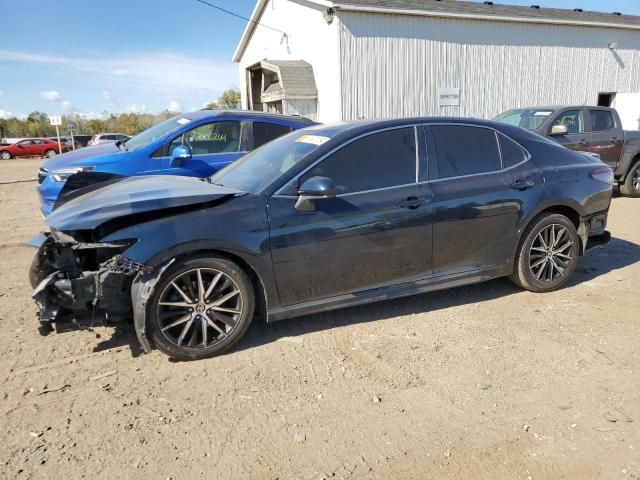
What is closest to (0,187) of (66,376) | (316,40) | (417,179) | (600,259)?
(316,40)

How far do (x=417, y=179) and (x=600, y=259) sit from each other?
10.3 ft

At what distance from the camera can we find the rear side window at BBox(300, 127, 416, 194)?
3.63 metres

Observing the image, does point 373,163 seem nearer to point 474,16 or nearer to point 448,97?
point 448,97

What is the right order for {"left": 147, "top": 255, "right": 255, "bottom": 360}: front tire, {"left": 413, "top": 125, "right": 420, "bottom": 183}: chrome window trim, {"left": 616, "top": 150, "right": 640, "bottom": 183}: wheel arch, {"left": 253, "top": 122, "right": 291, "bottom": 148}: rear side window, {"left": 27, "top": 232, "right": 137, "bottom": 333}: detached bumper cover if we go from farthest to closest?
{"left": 616, "top": 150, "right": 640, "bottom": 183}: wheel arch < {"left": 253, "top": 122, "right": 291, "bottom": 148}: rear side window < {"left": 413, "top": 125, "right": 420, "bottom": 183}: chrome window trim < {"left": 147, "top": 255, "right": 255, "bottom": 360}: front tire < {"left": 27, "top": 232, "right": 137, "bottom": 333}: detached bumper cover

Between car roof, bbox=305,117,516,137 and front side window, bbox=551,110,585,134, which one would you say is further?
front side window, bbox=551,110,585,134

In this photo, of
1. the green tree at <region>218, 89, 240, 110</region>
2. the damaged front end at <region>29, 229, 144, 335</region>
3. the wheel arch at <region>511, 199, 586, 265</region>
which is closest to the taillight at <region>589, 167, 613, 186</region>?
the wheel arch at <region>511, 199, 586, 265</region>

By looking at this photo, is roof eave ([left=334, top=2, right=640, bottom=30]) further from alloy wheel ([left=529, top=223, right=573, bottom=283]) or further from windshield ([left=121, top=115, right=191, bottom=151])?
alloy wheel ([left=529, top=223, right=573, bottom=283])

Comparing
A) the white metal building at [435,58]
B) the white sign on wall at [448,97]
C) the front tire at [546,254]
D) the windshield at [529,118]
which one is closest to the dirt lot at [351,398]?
the front tire at [546,254]

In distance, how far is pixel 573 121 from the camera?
920 centimetres

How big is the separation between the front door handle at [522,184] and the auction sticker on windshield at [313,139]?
177 centimetres

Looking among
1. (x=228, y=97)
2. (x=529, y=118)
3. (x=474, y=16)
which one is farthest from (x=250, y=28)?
(x=228, y=97)

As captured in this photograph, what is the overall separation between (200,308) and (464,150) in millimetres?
2592

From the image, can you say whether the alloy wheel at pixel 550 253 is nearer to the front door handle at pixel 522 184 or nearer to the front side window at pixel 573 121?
the front door handle at pixel 522 184

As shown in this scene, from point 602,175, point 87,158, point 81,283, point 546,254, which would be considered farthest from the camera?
point 87,158
